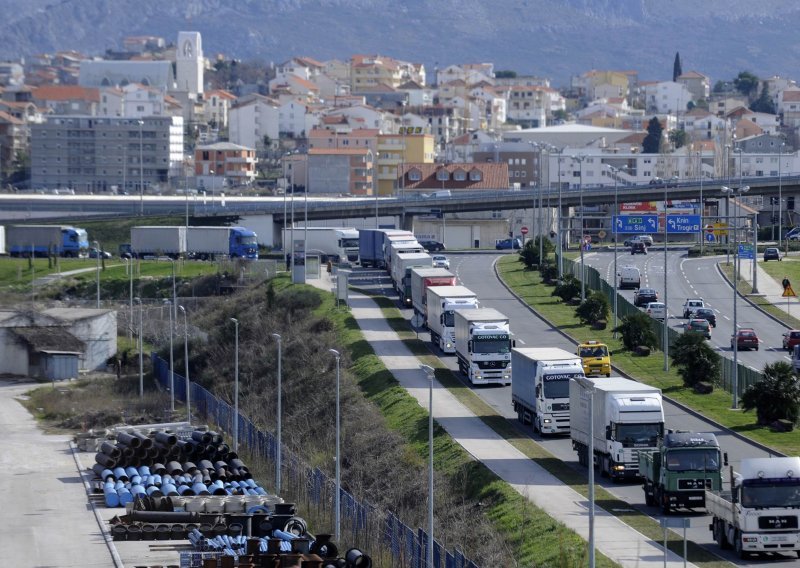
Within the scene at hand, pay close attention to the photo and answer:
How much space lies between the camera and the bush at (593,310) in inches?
2712

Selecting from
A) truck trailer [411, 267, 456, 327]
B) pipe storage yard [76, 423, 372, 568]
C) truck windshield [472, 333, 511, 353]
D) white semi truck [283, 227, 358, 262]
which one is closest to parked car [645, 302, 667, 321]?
truck trailer [411, 267, 456, 327]

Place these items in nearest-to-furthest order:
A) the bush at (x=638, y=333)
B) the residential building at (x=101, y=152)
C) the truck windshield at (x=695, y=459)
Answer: the truck windshield at (x=695, y=459), the bush at (x=638, y=333), the residential building at (x=101, y=152)

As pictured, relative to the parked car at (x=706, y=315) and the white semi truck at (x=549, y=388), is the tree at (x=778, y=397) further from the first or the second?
the parked car at (x=706, y=315)

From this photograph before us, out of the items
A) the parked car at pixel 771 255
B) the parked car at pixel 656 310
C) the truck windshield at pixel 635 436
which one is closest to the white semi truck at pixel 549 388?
the truck windshield at pixel 635 436

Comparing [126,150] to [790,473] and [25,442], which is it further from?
[790,473]

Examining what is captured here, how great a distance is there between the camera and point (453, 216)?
126 meters

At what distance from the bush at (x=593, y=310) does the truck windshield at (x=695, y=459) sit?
3364cm

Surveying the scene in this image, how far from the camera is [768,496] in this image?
3120cm

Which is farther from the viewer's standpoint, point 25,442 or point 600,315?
point 600,315

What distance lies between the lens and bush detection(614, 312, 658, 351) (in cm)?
6112

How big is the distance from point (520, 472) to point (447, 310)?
70.6 ft

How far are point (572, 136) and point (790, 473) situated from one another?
6361 inches

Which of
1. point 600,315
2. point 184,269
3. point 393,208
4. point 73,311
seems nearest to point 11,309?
point 73,311

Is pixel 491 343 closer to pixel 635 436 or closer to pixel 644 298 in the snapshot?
pixel 635 436
